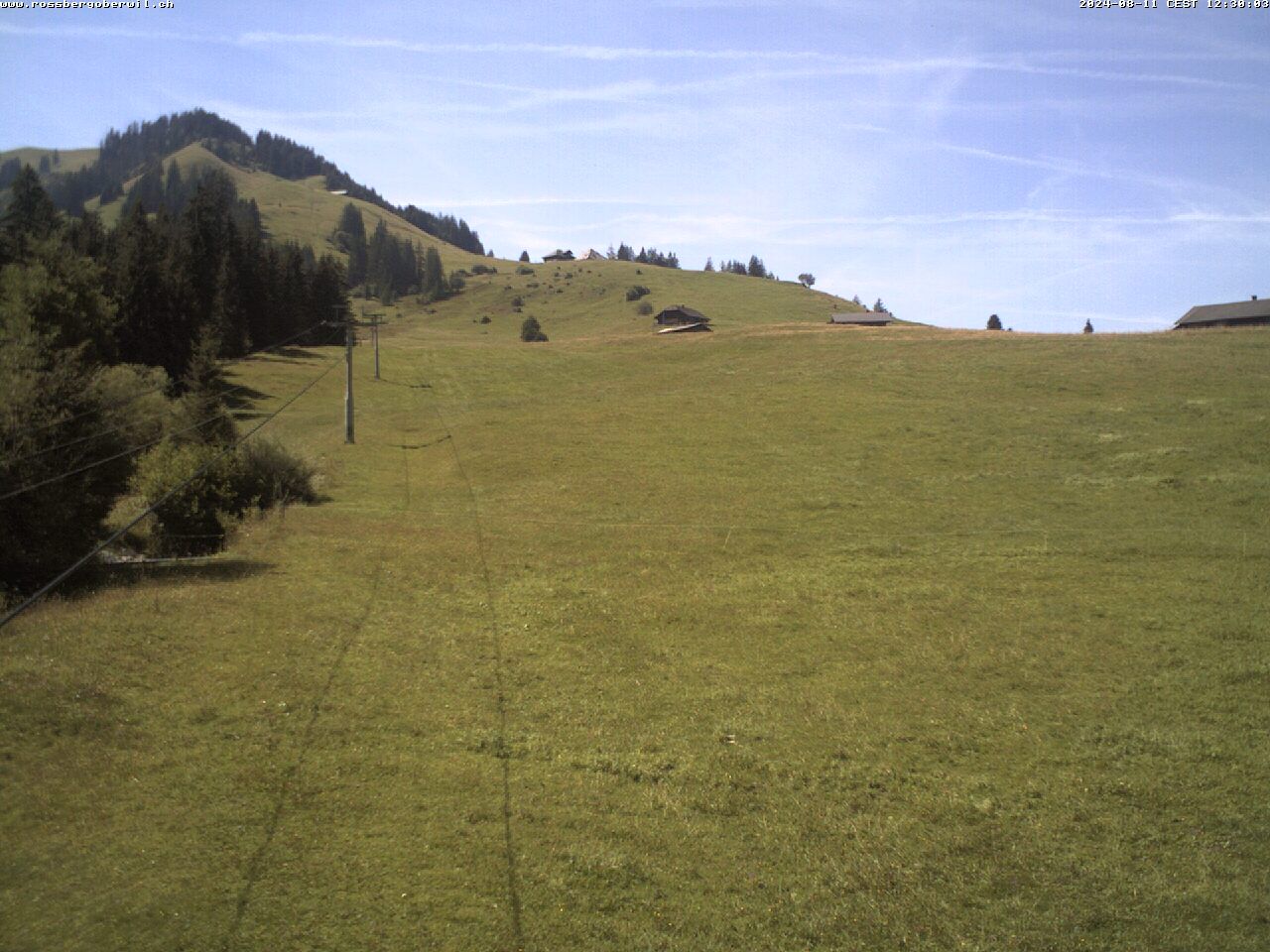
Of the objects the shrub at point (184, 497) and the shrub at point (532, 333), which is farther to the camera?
the shrub at point (532, 333)

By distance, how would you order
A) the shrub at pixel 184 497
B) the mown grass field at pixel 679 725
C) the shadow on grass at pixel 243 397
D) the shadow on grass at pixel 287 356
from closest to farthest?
1. the mown grass field at pixel 679 725
2. the shrub at pixel 184 497
3. the shadow on grass at pixel 243 397
4. the shadow on grass at pixel 287 356

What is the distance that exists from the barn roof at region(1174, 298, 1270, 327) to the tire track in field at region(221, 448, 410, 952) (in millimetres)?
87938

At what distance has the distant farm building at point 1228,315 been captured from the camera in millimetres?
75113

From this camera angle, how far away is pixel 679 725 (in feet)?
51.2

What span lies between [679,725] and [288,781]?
7.16m

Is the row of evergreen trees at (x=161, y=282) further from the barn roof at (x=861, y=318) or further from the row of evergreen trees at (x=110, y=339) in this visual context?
the barn roof at (x=861, y=318)

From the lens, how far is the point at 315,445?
174ft

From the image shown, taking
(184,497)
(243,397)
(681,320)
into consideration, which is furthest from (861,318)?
(184,497)

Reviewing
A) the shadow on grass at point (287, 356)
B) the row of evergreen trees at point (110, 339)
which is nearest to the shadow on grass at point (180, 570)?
the row of evergreen trees at point (110, 339)

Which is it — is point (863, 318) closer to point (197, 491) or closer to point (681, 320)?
point (681, 320)

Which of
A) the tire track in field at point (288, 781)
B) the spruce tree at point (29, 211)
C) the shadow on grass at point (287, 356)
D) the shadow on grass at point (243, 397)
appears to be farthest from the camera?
the shadow on grass at point (287, 356)

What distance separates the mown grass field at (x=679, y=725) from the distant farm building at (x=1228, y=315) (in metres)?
50.2

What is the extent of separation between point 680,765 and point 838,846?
3.29 metres

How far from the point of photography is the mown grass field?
9.88 meters
